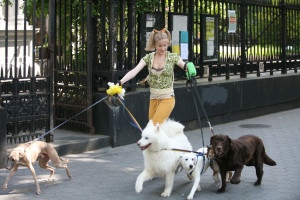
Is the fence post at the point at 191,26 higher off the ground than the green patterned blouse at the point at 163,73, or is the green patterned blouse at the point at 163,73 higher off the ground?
the fence post at the point at 191,26

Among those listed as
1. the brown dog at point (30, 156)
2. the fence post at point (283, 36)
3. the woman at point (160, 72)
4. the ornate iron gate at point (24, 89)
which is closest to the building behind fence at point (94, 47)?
the ornate iron gate at point (24, 89)

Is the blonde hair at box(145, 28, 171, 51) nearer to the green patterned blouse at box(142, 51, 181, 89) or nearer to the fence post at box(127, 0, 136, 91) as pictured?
the green patterned blouse at box(142, 51, 181, 89)

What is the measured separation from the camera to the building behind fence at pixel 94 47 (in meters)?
8.91

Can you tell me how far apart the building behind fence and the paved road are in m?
1.11

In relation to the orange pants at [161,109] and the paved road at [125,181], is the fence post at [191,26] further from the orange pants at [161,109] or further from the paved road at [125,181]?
the orange pants at [161,109]

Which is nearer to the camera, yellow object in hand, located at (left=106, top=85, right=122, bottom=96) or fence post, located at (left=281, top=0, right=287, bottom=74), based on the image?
yellow object in hand, located at (left=106, top=85, right=122, bottom=96)

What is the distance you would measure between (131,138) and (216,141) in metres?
3.87

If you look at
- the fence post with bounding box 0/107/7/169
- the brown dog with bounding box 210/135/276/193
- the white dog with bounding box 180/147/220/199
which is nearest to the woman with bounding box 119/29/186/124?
the white dog with bounding box 180/147/220/199

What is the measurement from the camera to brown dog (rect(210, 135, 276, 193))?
659 centimetres

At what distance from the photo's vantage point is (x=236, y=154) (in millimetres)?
6730

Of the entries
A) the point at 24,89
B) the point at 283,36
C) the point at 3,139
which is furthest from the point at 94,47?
the point at 283,36

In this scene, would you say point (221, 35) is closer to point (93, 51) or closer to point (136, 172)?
point (93, 51)

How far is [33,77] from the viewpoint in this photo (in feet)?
29.4

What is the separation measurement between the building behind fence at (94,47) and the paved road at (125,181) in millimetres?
1111
